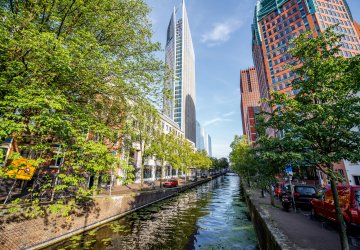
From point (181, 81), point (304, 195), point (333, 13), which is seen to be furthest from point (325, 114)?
point (181, 81)

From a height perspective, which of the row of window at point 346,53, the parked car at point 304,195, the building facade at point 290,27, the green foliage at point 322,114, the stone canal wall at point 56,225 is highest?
the building facade at point 290,27

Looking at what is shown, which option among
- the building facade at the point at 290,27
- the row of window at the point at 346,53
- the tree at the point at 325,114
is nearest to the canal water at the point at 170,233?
the tree at the point at 325,114

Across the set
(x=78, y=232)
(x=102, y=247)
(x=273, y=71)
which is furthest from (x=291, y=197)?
(x=273, y=71)

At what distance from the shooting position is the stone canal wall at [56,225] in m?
7.50

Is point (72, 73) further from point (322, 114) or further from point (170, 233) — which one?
point (170, 233)

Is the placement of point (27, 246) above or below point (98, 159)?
below

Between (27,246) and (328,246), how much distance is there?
41.9 ft

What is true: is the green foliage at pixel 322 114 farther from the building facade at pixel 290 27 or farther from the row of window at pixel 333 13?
the row of window at pixel 333 13

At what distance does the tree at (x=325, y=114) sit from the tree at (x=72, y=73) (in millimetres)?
7156

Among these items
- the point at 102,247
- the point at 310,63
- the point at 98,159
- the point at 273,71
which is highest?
the point at 273,71

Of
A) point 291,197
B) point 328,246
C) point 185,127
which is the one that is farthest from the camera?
point 185,127

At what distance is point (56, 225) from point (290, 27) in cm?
8359

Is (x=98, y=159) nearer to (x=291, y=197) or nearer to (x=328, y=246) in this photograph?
(x=328, y=246)

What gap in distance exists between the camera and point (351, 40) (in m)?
58.2
